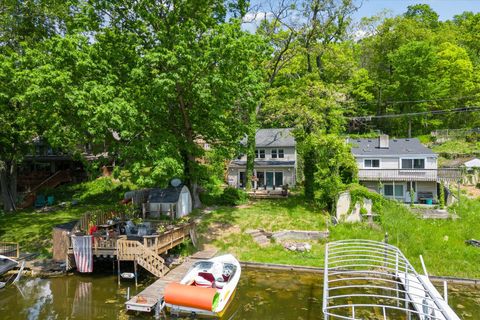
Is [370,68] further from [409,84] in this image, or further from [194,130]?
[194,130]

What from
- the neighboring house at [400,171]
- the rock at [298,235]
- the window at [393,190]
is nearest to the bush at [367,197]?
the rock at [298,235]

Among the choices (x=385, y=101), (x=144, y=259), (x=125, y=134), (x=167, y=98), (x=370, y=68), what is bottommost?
(x=144, y=259)

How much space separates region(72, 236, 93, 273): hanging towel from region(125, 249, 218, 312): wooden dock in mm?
4425

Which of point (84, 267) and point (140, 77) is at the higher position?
point (140, 77)

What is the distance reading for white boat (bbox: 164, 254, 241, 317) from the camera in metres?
14.7

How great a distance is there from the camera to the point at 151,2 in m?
24.2

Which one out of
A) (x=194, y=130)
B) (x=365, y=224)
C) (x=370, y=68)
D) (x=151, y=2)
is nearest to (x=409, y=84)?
(x=370, y=68)

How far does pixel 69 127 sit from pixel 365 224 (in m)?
22.0

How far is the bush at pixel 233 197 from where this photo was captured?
105ft

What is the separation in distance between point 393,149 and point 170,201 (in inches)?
845

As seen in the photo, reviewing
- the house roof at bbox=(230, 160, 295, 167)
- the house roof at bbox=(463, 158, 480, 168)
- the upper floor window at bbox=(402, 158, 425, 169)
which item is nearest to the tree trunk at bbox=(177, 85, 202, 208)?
the house roof at bbox=(230, 160, 295, 167)

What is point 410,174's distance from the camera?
31.2 metres

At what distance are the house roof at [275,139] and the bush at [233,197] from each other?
863cm

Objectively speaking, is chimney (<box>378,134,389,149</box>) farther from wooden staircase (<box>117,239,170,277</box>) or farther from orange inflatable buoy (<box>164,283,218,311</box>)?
orange inflatable buoy (<box>164,283,218,311</box>)
